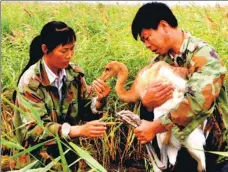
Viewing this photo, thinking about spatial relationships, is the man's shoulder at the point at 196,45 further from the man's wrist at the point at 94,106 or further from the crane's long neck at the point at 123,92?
the man's wrist at the point at 94,106

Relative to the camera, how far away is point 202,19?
2721 mm

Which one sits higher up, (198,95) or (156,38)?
(156,38)

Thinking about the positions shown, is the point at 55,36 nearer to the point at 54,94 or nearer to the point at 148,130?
the point at 54,94

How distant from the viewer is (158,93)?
1.91m

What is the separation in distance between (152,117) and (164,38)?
12.3 inches

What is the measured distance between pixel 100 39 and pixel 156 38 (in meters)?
0.83

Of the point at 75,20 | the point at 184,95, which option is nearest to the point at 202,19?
the point at 75,20

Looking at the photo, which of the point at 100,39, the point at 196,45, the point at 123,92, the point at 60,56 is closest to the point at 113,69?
the point at 123,92

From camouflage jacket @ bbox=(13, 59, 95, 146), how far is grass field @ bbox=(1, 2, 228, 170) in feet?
0.27

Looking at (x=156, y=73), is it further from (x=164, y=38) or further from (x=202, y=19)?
(x=202, y=19)

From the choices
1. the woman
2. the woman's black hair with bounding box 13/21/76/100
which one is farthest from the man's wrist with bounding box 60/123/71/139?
the woman's black hair with bounding box 13/21/76/100

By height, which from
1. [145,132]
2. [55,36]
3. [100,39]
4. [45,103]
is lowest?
[145,132]

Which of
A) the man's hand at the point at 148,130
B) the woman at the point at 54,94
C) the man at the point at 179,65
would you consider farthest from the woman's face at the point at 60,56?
the man's hand at the point at 148,130

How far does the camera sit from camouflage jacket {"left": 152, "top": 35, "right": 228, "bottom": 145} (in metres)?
1.86
